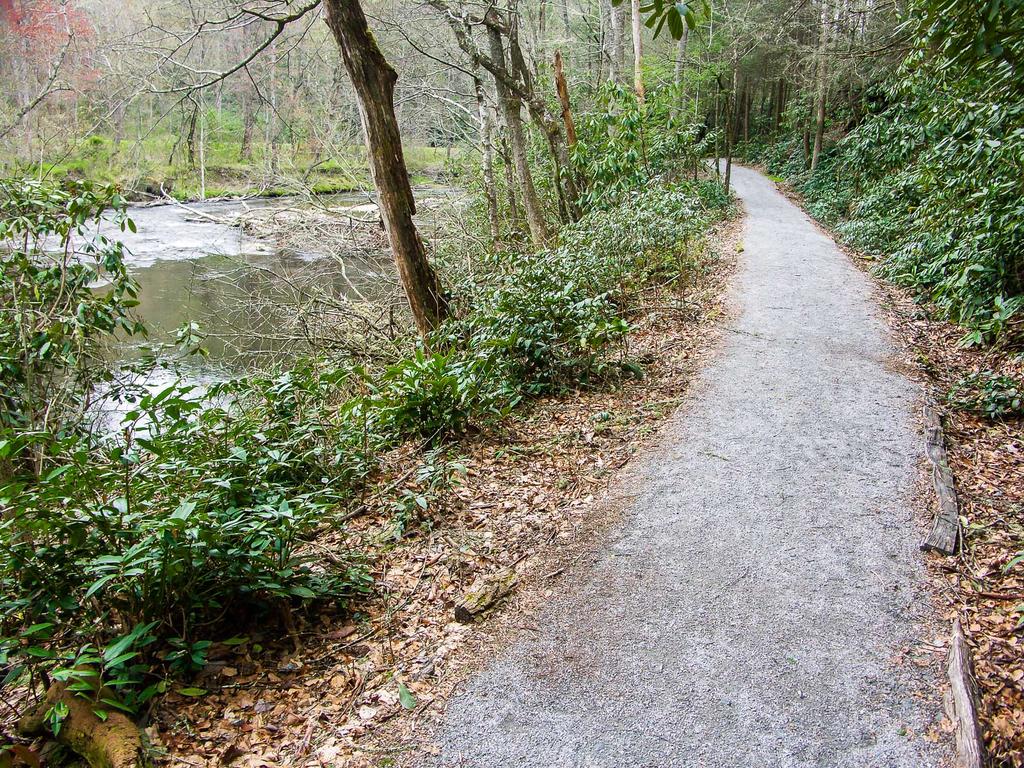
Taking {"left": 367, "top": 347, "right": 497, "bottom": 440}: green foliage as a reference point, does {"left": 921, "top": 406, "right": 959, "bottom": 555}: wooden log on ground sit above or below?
below

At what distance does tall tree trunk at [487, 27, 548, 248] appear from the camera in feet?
35.0

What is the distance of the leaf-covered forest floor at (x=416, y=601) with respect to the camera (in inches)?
104

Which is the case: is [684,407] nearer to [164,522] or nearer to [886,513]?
[886,513]

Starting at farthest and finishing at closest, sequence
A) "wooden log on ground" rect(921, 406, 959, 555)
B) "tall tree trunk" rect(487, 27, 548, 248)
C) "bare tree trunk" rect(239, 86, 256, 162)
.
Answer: "bare tree trunk" rect(239, 86, 256, 162)
"tall tree trunk" rect(487, 27, 548, 248)
"wooden log on ground" rect(921, 406, 959, 555)

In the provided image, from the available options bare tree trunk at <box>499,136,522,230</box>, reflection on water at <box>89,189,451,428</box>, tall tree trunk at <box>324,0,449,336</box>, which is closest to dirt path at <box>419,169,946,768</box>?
tall tree trunk at <box>324,0,449,336</box>

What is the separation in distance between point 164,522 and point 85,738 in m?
0.84

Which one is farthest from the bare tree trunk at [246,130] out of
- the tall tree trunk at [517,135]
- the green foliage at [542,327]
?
A: the green foliage at [542,327]

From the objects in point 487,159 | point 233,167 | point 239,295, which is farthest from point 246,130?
point 487,159

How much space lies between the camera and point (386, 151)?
6.62 metres

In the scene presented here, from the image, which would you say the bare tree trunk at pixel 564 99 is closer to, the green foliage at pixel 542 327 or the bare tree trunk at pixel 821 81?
the green foliage at pixel 542 327

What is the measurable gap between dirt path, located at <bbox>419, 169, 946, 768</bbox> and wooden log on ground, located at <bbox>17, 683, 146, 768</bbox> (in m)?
1.21

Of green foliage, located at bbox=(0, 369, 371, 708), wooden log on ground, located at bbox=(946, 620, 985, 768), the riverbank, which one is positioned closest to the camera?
wooden log on ground, located at bbox=(946, 620, 985, 768)

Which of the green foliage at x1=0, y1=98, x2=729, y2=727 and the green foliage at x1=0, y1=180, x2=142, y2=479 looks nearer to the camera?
the green foliage at x1=0, y1=98, x2=729, y2=727

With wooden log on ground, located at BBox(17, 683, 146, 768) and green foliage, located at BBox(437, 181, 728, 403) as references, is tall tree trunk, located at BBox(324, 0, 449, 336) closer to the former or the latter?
green foliage, located at BBox(437, 181, 728, 403)
